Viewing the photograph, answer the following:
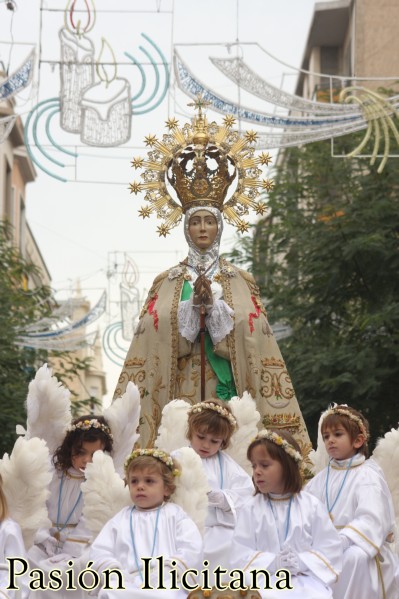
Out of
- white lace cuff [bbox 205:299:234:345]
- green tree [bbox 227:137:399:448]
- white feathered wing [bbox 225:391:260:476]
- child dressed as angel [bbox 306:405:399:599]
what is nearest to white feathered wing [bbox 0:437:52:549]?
white feathered wing [bbox 225:391:260:476]

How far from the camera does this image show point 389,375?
24406mm

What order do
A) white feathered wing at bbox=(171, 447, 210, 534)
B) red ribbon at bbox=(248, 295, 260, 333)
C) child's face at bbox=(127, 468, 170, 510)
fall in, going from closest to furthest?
child's face at bbox=(127, 468, 170, 510) → white feathered wing at bbox=(171, 447, 210, 534) → red ribbon at bbox=(248, 295, 260, 333)

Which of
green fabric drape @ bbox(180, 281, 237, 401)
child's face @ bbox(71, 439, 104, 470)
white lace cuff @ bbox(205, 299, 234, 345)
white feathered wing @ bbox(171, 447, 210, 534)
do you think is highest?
white lace cuff @ bbox(205, 299, 234, 345)

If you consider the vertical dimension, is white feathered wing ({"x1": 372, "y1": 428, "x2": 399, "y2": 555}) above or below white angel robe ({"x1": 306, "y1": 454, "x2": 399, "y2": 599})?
above

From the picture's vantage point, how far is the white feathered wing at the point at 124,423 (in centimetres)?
1315

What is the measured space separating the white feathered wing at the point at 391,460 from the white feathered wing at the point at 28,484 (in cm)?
292

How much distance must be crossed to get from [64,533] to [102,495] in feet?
3.22

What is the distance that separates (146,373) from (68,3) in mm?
8886

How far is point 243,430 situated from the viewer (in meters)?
13.6

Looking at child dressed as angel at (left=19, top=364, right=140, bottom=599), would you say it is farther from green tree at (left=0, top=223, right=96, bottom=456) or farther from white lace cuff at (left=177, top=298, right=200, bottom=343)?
green tree at (left=0, top=223, right=96, bottom=456)

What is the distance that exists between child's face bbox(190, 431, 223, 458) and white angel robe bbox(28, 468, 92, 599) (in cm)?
92

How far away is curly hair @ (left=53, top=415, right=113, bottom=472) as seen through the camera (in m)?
13.0

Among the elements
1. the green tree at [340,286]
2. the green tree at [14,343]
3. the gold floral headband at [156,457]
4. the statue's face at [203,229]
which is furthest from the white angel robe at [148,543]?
the green tree at [14,343]

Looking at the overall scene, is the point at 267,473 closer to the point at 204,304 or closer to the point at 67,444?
the point at 67,444
